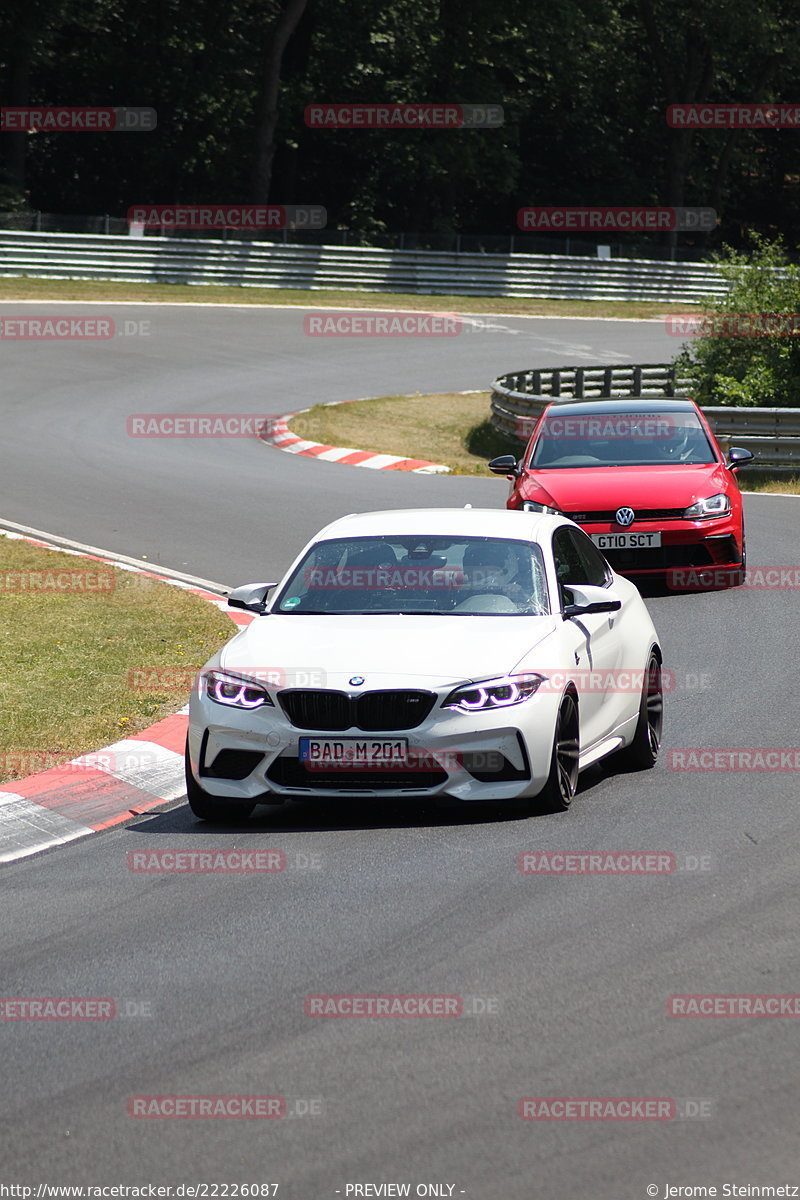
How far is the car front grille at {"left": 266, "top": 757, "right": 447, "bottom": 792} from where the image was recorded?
7.99 metres

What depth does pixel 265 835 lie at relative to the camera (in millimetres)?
8133

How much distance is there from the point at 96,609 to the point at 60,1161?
9.49 m

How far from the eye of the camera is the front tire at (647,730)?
9391mm

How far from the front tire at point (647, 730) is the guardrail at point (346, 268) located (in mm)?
35707

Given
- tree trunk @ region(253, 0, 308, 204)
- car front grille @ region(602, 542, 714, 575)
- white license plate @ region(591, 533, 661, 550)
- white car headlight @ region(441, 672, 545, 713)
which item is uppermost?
tree trunk @ region(253, 0, 308, 204)

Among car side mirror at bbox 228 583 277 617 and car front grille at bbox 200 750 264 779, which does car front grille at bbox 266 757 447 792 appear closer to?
car front grille at bbox 200 750 264 779

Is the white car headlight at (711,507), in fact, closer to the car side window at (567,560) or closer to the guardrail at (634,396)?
the guardrail at (634,396)

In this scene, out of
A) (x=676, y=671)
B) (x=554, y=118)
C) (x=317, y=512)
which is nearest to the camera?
(x=676, y=671)

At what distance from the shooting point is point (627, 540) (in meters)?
15.2

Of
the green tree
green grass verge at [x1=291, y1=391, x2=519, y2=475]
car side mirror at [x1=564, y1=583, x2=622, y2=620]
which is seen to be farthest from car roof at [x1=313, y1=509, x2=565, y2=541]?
the green tree

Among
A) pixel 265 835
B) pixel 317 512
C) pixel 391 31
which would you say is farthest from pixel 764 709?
pixel 391 31

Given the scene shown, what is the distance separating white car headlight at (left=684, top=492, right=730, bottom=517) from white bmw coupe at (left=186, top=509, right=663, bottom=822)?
5918mm

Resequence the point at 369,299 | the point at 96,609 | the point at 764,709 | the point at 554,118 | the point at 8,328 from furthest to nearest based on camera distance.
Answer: the point at 554,118 → the point at 369,299 → the point at 8,328 → the point at 96,609 → the point at 764,709

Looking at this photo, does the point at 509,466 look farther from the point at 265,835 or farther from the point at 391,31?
the point at 391,31
